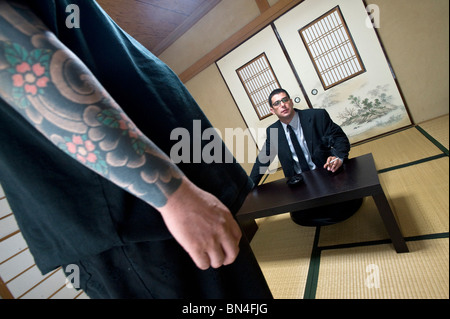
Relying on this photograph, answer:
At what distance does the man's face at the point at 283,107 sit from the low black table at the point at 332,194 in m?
1.20

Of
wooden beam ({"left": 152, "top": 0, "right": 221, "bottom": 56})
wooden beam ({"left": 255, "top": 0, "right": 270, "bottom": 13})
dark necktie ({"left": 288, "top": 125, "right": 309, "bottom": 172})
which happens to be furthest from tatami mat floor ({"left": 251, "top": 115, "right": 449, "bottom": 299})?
wooden beam ({"left": 152, "top": 0, "right": 221, "bottom": 56})

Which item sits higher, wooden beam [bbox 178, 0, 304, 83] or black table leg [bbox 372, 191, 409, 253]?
wooden beam [bbox 178, 0, 304, 83]

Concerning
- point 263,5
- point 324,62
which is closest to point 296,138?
point 324,62

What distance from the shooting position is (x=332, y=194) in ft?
2.30

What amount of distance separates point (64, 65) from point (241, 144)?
4.36 meters

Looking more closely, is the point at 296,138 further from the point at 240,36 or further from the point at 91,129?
the point at 240,36

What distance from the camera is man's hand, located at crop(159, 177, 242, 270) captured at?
1.15 feet

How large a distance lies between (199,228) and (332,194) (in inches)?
22.0

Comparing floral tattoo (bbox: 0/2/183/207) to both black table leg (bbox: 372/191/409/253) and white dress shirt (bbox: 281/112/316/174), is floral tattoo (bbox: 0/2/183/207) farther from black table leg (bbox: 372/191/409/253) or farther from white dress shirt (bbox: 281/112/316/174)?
white dress shirt (bbox: 281/112/316/174)

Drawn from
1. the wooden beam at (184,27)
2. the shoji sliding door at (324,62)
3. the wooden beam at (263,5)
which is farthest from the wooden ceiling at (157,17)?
the shoji sliding door at (324,62)

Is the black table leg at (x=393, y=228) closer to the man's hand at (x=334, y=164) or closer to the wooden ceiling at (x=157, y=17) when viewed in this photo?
the man's hand at (x=334, y=164)

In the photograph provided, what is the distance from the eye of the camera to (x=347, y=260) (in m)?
0.78
